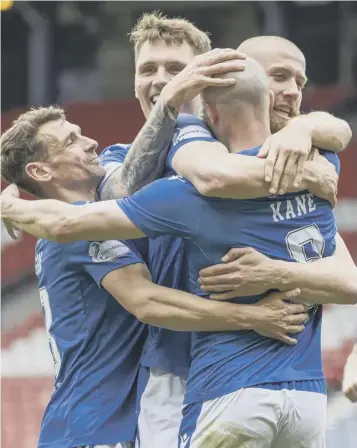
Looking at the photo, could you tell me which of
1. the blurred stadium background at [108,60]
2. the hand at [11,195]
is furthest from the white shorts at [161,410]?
the blurred stadium background at [108,60]

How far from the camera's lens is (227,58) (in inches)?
115

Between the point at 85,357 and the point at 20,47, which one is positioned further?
the point at 20,47

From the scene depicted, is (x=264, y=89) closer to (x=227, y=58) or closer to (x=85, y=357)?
(x=227, y=58)

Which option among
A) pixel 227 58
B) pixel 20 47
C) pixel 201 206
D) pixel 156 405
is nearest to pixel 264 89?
pixel 227 58

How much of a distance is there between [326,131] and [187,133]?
0.44m

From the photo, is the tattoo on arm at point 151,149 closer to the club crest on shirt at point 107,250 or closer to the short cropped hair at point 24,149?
the club crest on shirt at point 107,250

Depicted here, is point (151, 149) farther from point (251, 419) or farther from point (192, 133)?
point (251, 419)

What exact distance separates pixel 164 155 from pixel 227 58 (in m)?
0.40

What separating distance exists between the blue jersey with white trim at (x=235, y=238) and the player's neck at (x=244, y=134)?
0.04 m

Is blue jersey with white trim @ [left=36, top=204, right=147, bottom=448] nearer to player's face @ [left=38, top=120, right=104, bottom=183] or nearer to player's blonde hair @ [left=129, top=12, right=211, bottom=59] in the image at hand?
player's face @ [left=38, top=120, right=104, bottom=183]

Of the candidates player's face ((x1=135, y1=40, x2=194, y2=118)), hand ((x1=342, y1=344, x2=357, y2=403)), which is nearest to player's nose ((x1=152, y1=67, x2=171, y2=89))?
player's face ((x1=135, y1=40, x2=194, y2=118))

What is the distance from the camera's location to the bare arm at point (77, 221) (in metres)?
2.88

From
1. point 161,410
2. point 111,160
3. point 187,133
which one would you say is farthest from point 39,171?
point 161,410

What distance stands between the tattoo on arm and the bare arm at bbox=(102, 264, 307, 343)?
290 millimetres
